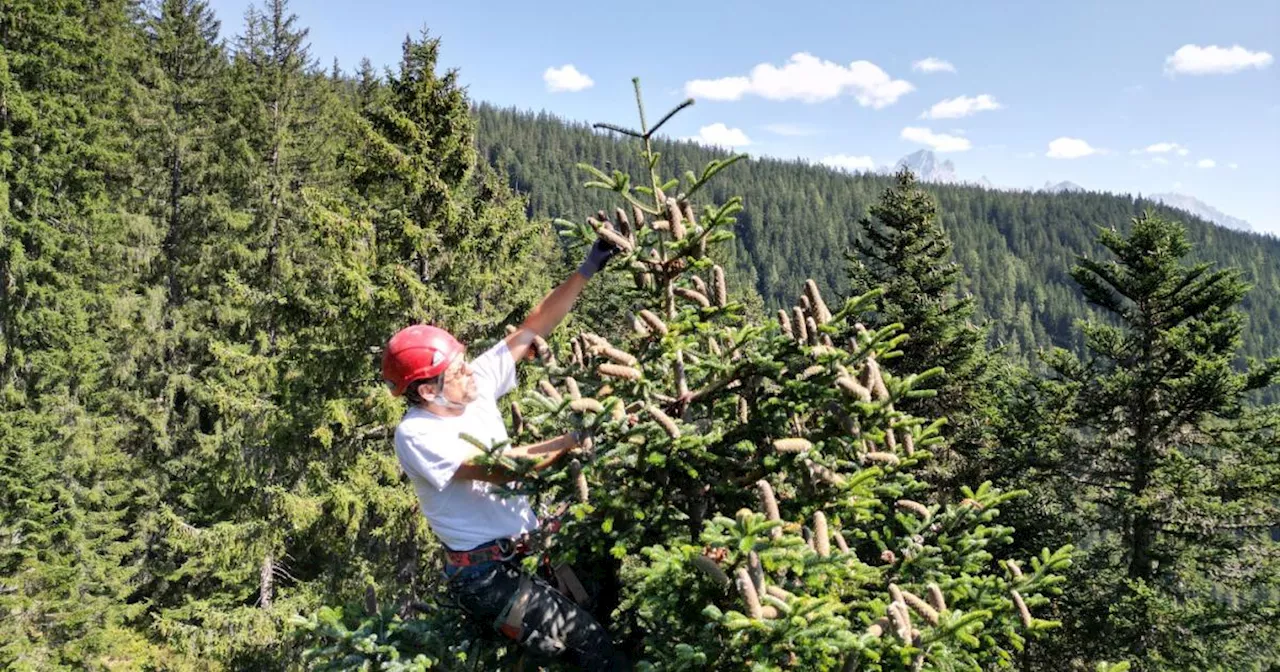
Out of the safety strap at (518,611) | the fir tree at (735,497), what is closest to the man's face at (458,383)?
the fir tree at (735,497)

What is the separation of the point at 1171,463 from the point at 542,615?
1373 centimetres

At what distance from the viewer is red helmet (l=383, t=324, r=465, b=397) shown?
352cm

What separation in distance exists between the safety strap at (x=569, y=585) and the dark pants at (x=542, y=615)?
141 mm

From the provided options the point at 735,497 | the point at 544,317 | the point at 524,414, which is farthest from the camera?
the point at 524,414

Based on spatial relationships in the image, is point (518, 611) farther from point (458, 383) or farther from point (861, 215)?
point (861, 215)

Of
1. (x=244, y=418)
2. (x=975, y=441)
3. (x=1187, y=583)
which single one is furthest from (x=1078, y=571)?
(x=244, y=418)

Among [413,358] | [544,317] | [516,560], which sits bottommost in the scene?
[516,560]

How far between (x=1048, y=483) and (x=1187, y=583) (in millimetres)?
3155

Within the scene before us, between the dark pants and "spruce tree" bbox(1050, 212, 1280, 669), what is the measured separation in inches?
481

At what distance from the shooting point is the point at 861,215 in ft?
461

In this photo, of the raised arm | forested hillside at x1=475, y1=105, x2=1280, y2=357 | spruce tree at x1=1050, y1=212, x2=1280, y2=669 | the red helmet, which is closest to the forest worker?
the red helmet

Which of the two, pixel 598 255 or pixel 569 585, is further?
pixel 569 585

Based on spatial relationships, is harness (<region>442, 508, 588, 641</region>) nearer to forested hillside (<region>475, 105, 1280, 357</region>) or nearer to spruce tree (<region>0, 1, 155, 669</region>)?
spruce tree (<region>0, 1, 155, 669</region>)

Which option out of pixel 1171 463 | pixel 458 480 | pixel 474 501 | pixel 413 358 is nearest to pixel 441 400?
pixel 413 358
